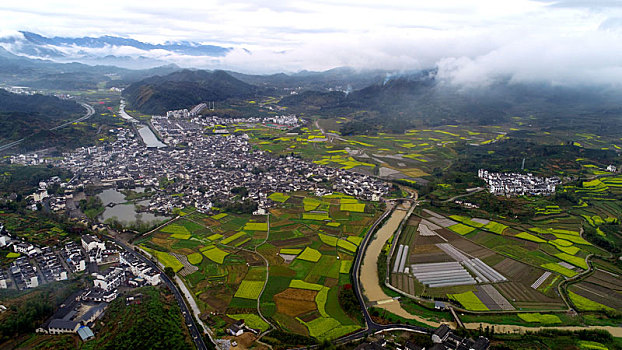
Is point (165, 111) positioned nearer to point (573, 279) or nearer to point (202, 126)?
point (202, 126)

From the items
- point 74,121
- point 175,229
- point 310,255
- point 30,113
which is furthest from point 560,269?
point 30,113

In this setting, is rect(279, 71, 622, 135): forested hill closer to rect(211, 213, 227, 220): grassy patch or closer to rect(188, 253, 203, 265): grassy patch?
rect(211, 213, 227, 220): grassy patch

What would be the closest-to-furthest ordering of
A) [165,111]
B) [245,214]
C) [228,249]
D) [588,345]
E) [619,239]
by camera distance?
[588,345]
[228,249]
[619,239]
[245,214]
[165,111]

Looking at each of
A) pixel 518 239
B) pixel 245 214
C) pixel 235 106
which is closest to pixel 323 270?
pixel 245 214

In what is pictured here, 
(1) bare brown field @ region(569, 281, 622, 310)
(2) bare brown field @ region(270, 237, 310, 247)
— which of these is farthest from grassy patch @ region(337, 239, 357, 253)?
(1) bare brown field @ region(569, 281, 622, 310)

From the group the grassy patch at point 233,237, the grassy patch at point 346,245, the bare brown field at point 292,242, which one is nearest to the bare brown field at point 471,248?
the grassy patch at point 346,245

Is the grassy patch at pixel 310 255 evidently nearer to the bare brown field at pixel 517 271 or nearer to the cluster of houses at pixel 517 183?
the bare brown field at pixel 517 271

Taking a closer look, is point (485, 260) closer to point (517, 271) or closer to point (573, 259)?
point (517, 271)
